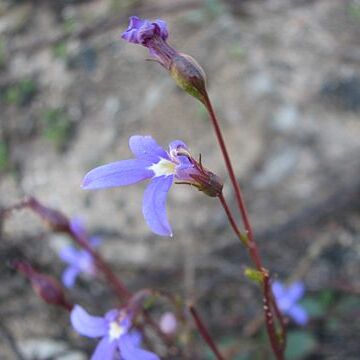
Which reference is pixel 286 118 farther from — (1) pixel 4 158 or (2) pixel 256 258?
(2) pixel 256 258

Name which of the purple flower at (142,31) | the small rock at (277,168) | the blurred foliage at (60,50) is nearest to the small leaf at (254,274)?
the purple flower at (142,31)

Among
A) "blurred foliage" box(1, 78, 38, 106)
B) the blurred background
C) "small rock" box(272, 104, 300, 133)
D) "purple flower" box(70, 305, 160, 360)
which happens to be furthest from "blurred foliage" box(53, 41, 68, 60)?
"purple flower" box(70, 305, 160, 360)

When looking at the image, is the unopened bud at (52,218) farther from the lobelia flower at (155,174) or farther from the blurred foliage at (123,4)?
the blurred foliage at (123,4)

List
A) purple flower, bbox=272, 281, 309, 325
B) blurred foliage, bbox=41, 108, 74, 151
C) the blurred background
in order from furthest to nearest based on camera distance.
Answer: blurred foliage, bbox=41, 108, 74, 151
the blurred background
purple flower, bbox=272, 281, 309, 325

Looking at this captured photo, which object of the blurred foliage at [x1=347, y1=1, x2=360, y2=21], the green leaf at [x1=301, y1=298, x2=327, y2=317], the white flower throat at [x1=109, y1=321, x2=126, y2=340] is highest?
the blurred foliage at [x1=347, y1=1, x2=360, y2=21]

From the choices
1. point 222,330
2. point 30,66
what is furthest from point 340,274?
point 30,66

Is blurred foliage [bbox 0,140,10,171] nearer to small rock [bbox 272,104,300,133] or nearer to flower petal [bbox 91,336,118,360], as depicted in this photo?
small rock [bbox 272,104,300,133]
